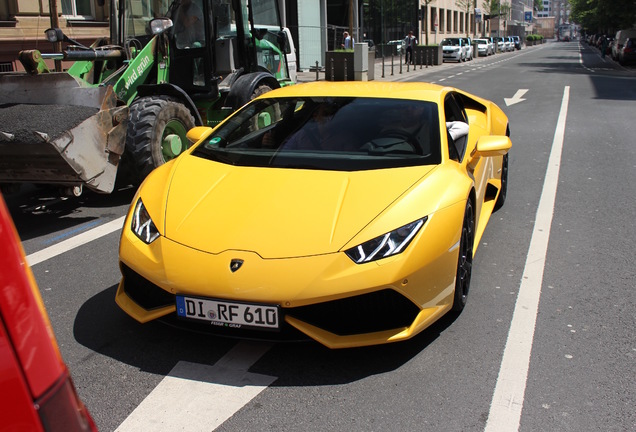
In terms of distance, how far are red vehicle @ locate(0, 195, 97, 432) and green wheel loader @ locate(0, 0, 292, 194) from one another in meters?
4.44

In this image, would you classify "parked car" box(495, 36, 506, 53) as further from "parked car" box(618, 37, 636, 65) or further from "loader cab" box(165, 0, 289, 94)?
"loader cab" box(165, 0, 289, 94)

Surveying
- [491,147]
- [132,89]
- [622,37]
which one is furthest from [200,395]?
[622,37]

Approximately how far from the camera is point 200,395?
10.00 feet

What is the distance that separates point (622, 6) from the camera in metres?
42.2

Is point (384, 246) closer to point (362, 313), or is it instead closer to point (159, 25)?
point (362, 313)

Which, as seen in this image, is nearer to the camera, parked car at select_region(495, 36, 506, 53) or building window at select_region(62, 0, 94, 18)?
building window at select_region(62, 0, 94, 18)

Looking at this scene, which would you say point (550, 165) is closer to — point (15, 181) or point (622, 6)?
point (15, 181)

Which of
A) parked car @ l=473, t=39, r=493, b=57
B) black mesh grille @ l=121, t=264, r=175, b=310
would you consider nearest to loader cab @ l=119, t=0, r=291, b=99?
black mesh grille @ l=121, t=264, r=175, b=310

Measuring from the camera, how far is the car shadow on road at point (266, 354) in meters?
3.26

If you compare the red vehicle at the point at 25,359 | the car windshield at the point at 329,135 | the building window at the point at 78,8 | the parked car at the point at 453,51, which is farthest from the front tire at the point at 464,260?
the parked car at the point at 453,51

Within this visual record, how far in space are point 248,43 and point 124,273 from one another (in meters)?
6.40

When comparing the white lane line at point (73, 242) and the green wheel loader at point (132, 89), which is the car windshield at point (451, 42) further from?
the white lane line at point (73, 242)

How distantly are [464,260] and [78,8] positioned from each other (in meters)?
17.4

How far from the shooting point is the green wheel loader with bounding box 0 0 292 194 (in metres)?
5.68
